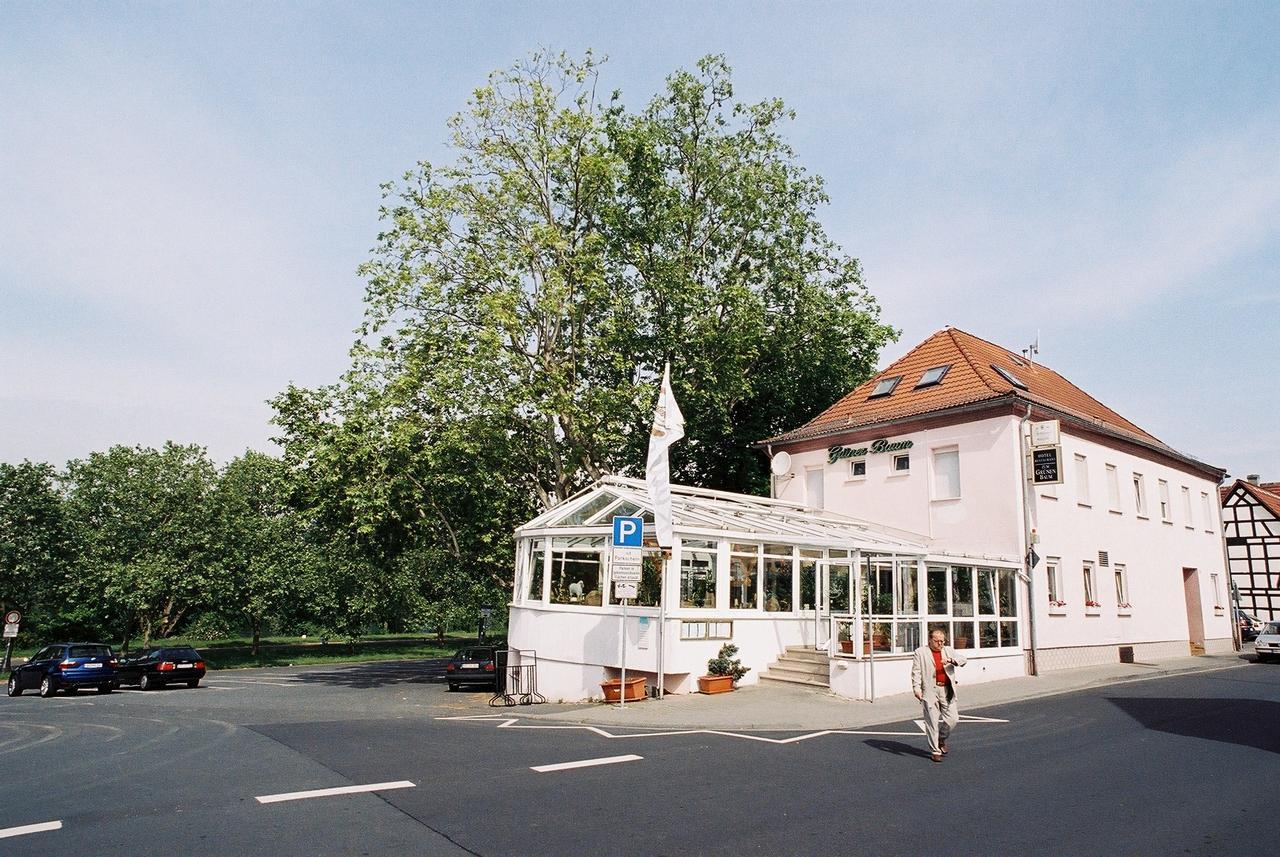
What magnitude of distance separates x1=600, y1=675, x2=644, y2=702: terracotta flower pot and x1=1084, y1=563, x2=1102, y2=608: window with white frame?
1449cm

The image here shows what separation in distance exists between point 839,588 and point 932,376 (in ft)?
26.7

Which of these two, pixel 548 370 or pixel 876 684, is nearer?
pixel 876 684

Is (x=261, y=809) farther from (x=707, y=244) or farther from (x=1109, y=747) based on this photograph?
(x=707, y=244)

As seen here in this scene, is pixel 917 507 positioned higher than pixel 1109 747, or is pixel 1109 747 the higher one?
pixel 917 507

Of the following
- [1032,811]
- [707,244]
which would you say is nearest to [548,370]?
[707,244]

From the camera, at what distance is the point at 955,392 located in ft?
78.3

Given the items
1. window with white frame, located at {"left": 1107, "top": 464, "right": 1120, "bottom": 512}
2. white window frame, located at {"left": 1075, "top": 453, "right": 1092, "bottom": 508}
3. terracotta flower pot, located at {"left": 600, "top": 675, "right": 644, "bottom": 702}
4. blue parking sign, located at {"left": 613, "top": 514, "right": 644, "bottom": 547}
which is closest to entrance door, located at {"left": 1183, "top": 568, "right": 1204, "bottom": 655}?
window with white frame, located at {"left": 1107, "top": 464, "right": 1120, "bottom": 512}

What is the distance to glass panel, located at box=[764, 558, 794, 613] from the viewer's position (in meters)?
19.2

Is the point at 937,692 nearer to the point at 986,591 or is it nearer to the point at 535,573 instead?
the point at 986,591

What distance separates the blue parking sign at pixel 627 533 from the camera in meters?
15.1

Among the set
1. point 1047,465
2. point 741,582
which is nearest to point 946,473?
Answer: point 1047,465

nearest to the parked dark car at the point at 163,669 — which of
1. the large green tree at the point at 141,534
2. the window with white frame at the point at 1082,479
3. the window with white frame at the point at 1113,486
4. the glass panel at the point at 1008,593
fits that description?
the large green tree at the point at 141,534

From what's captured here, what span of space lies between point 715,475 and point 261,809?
24.4 meters

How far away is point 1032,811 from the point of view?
7.42 metres
